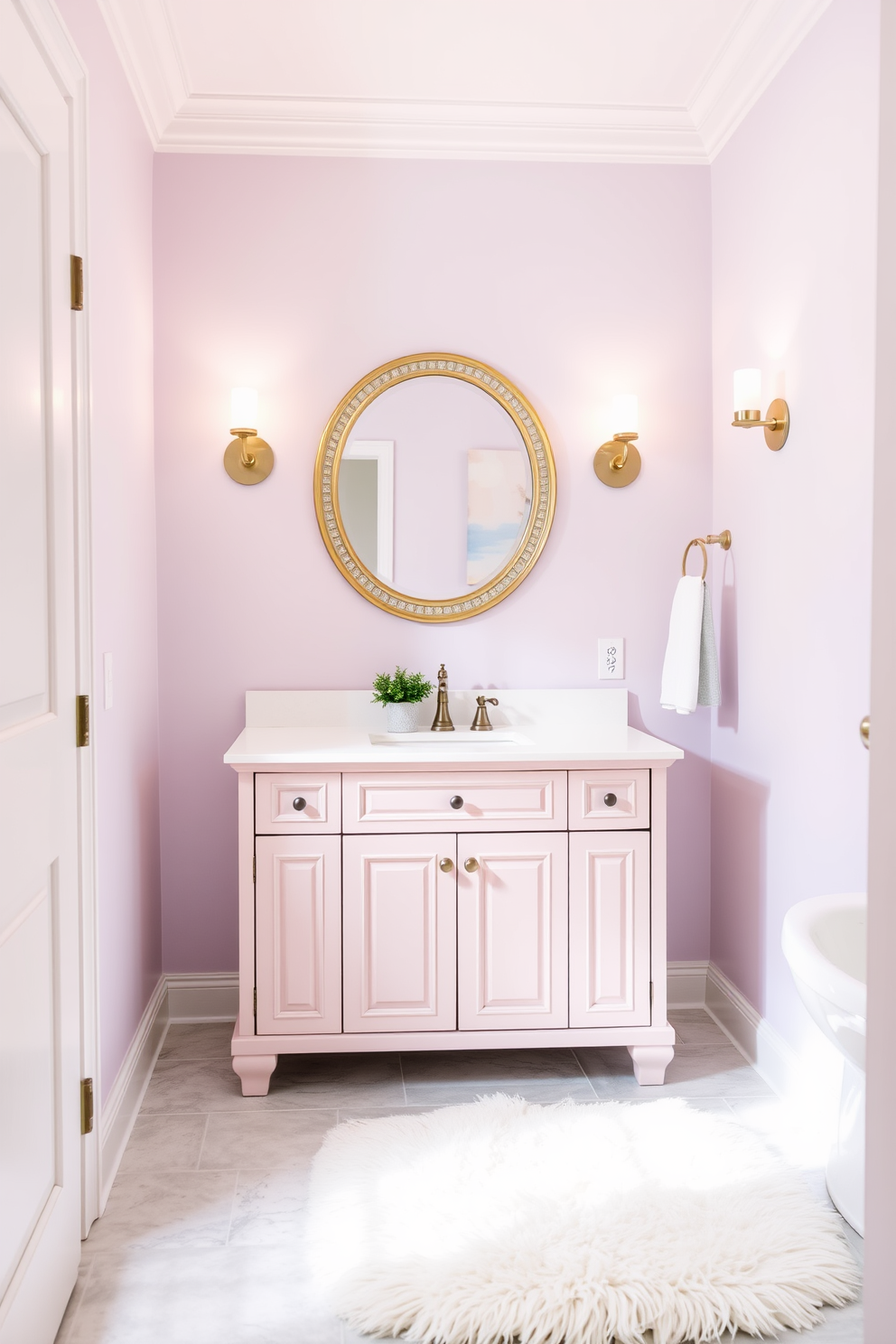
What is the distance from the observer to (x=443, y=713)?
2.79 metres

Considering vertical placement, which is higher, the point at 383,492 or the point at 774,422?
the point at 774,422

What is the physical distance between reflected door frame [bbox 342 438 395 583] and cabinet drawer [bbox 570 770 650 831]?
86 centimetres

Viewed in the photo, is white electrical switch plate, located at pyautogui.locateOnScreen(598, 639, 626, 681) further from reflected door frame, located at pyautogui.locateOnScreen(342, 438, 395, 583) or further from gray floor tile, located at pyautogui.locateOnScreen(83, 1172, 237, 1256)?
gray floor tile, located at pyautogui.locateOnScreen(83, 1172, 237, 1256)

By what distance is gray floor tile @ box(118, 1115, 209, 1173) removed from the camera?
209 cm

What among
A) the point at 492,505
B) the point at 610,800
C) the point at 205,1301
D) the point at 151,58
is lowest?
the point at 205,1301

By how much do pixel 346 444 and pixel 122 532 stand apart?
753mm

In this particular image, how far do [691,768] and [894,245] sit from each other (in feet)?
7.20

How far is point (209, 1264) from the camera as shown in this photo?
176cm

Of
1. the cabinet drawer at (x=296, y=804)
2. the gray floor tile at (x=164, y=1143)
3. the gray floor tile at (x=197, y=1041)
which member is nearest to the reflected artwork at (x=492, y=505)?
the cabinet drawer at (x=296, y=804)

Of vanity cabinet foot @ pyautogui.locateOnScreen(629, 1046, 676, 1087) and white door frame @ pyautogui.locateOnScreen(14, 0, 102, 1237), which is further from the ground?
white door frame @ pyautogui.locateOnScreen(14, 0, 102, 1237)

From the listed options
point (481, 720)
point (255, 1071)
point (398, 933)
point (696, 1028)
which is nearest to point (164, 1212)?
point (255, 1071)

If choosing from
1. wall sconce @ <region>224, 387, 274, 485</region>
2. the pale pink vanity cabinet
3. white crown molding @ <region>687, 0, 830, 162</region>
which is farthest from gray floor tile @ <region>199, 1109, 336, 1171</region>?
white crown molding @ <region>687, 0, 830, 162</region>

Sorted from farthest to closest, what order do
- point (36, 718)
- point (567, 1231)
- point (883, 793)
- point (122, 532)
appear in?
1. point (122, 532)
2. point (567, 1231)
3. point (36, 718)
4. point (883, 793)

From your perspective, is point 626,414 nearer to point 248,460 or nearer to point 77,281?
point 248,460
